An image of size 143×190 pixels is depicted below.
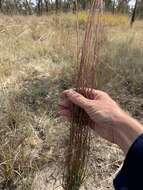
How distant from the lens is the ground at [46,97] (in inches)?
55.5

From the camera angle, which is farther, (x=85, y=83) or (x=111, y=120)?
(x=85, y=83)

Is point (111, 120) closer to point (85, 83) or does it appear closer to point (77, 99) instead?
point (77, 99)

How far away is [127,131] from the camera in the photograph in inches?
29.0

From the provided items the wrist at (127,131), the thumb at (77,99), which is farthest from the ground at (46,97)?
the wrist at (127,131)

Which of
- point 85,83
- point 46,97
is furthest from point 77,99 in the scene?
point 46,97

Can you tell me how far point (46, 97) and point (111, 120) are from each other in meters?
1.36

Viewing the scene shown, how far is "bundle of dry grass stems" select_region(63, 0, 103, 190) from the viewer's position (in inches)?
39.6

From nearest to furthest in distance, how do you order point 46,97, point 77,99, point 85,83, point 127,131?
point 127,131 → point 77,99 → point 85,83 → point 46,97

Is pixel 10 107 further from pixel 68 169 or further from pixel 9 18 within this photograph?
pixel 9 18

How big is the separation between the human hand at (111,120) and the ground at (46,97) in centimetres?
57

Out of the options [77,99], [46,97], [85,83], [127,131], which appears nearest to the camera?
[127,131]

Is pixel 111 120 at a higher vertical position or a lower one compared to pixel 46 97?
higher

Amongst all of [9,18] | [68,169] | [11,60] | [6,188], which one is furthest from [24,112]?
[9,18]

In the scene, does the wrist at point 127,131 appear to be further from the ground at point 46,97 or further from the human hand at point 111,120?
the ground at point 46,97
